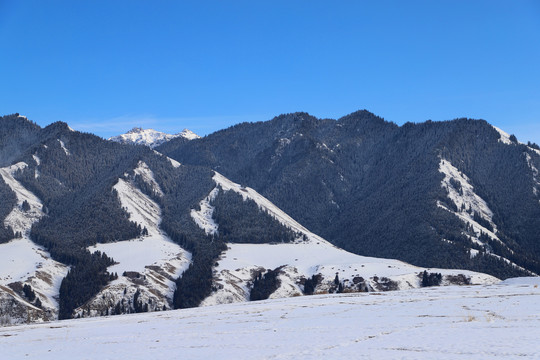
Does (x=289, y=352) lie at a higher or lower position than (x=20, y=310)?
higher

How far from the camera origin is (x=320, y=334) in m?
52.7

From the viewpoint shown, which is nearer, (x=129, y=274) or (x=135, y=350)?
(x=135, y=350)

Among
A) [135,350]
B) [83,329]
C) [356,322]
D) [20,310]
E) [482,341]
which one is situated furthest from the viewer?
[20,310]

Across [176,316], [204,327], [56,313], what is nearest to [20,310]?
[56,313]

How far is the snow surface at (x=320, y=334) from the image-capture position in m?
42.8

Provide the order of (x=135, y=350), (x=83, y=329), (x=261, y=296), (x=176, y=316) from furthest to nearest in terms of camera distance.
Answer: (x=261, y=296), (x=176, y=316), (x=83, y=329), (x=135, y=350)

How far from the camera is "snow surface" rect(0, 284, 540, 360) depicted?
42.8 metres

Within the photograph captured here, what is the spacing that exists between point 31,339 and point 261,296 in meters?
129

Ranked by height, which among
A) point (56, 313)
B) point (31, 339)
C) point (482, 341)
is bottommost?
point (56, 313)

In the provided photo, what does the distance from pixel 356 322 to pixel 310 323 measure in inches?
195

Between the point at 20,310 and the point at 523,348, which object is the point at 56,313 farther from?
the point at 523,348

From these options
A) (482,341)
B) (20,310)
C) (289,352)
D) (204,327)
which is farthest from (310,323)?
(20,310)

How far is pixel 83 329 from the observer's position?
67.9m

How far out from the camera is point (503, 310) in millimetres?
61875
